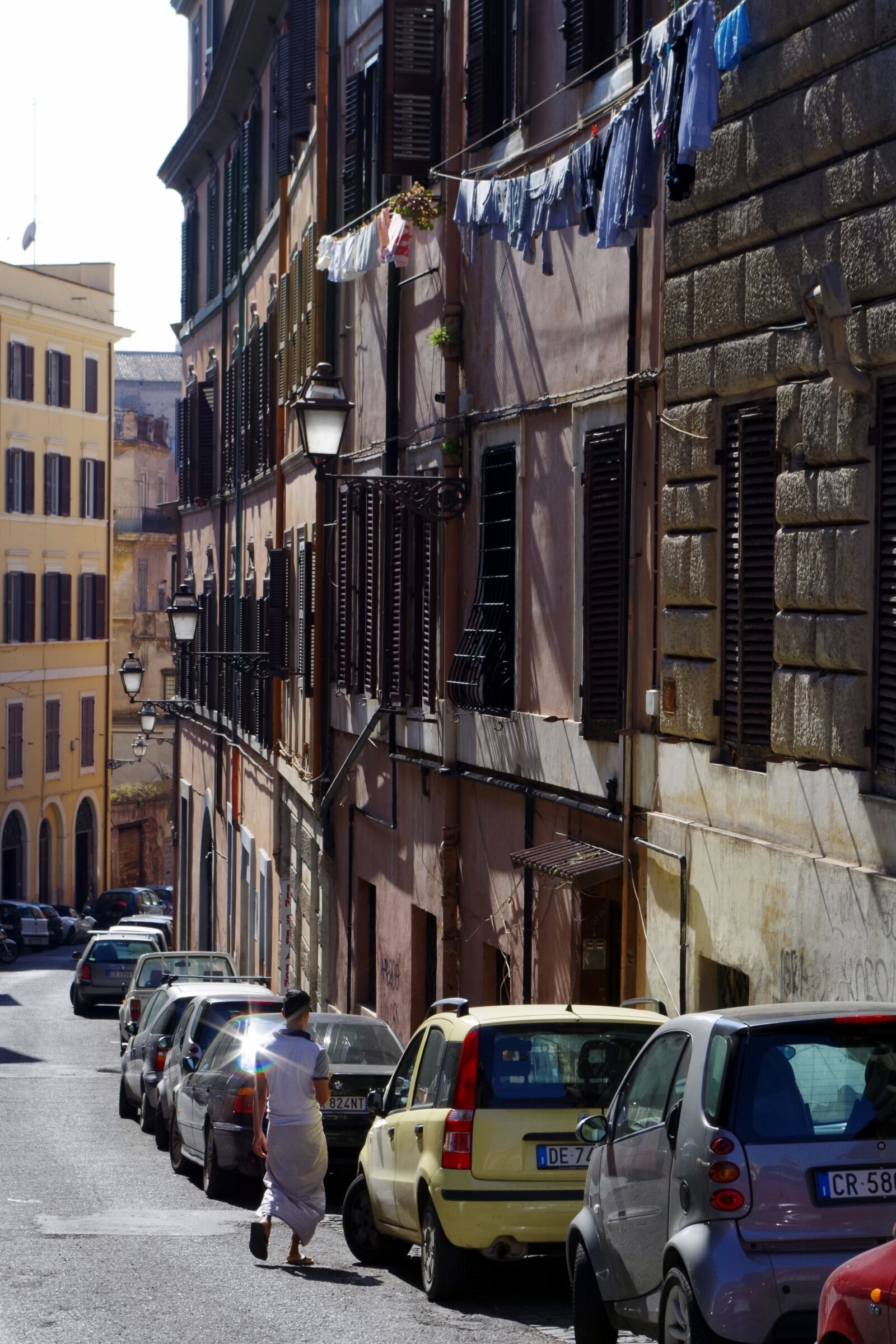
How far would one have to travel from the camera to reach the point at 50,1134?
68.2ft

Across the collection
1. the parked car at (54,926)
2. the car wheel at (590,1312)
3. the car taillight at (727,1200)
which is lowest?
the parked car at (54,926)

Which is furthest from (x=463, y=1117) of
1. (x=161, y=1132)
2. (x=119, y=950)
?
(x=119, y=950)

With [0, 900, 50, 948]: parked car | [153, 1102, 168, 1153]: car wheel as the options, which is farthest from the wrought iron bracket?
[0, 900, 50, 948]: parked car

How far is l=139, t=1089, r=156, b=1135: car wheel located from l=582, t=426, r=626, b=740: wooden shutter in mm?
8924

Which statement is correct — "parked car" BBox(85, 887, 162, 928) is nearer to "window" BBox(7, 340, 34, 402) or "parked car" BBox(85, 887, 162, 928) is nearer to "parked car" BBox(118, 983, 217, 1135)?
"window" BBox(7, 340, 34, 402)

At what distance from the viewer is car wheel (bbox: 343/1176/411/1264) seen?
1237 cm

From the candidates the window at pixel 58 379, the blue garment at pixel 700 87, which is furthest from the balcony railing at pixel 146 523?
the blue garment at pixel 700 87

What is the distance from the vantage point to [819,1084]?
7297 millimetres

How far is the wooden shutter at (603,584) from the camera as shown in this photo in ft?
45.5

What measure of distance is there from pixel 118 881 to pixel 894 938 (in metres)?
67.7

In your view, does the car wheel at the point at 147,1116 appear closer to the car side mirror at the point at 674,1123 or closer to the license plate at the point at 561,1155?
the license plate at the point at 561,1155

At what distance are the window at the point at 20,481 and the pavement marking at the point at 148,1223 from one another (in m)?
50.2

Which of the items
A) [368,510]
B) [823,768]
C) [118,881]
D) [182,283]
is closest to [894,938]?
[823,768]

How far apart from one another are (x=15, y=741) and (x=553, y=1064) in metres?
55.0
